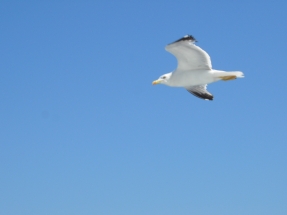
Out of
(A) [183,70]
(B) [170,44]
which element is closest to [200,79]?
(A) [183,70]

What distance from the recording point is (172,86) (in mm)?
16000

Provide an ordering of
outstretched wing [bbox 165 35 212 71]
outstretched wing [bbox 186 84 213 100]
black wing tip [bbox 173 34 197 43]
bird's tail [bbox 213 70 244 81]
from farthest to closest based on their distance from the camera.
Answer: outstretched wing [bbox 186 84 213 100]
bird's tail [bbox 213 70 244 81]
outstretched wing [bbox 165 35 212 71]
black wing tip [bbox 173 34 197 43]

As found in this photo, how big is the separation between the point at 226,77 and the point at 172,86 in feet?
4.84

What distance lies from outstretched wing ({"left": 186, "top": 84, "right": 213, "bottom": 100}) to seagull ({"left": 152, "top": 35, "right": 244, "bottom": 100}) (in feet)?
3.27

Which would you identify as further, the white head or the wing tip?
the white head

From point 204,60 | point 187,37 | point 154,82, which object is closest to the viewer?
point 187,37

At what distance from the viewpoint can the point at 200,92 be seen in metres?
17.1

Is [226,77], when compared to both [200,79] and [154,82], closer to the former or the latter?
[200,79]

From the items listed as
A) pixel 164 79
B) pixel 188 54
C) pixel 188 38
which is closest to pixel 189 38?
pixel 188 38

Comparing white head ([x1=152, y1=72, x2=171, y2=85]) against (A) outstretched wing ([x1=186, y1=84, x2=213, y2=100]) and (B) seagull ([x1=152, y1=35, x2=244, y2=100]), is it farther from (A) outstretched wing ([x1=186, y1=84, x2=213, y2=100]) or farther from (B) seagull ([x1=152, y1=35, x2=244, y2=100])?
(A) outstretched wing ([x1=186, y1=84, x2=213, y2=100])

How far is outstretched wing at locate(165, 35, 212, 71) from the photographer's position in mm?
14422

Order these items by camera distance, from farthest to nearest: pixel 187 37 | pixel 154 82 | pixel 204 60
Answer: pixel 154 82 < pixel 204 60 < pixel 187 37

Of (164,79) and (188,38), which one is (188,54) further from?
(164,79)

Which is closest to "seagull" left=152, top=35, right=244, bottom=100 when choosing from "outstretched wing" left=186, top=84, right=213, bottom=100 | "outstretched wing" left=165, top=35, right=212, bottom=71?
"outstretched wing" left=165, top=35, right=212, bottom=71
